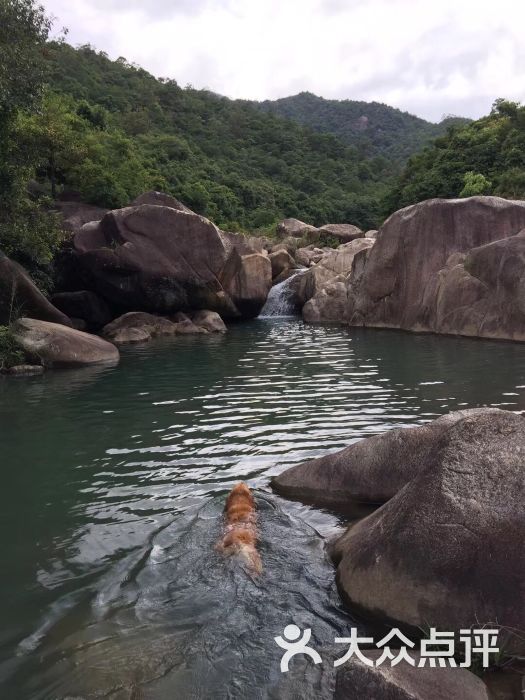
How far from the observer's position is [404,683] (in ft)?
12.0

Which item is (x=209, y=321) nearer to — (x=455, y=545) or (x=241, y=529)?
(x=241, y=529)

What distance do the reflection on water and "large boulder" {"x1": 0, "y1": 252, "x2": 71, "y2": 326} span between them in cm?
406

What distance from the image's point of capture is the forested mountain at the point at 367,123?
9756cm

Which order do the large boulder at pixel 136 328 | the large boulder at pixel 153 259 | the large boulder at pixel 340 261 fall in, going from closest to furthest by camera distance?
1. the large boulder at pixel 136 328
2. the large boulder at pixel 153 259
3. the large boulder at pixel 340 261

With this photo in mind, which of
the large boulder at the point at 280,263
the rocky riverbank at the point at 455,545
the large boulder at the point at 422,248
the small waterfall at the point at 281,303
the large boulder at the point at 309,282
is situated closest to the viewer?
the rocky riverbank at the point at 455,545

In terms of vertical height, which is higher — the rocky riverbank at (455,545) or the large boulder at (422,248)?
the large boulder at (422,248)

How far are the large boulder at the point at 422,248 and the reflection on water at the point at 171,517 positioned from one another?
8.48 meters

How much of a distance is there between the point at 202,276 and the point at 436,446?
23092 millimetres

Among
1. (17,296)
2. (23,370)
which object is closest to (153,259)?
(17,296)

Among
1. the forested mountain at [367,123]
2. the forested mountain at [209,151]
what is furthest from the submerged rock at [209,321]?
the forested mountain at [367,123]

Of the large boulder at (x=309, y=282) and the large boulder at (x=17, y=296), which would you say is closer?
the large boulder at (x=17, y=296)

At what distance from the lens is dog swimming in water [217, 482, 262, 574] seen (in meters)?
5.81

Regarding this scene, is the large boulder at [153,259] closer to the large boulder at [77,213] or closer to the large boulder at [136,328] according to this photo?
the large boulder at [136,328]

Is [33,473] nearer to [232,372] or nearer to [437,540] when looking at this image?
[437,540]
